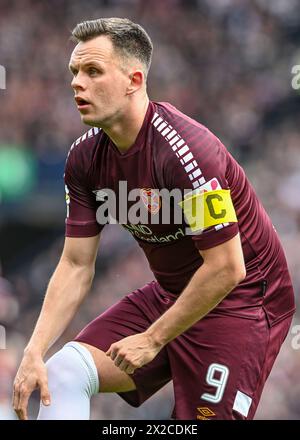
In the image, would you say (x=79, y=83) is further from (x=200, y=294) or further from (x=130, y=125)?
(x=200, y=294)

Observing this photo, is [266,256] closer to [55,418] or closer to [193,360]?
[193,360]

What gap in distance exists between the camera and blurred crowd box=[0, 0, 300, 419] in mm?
8047

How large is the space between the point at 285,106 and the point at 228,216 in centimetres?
535

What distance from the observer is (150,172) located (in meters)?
3.73

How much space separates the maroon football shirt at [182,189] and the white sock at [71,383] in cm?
52

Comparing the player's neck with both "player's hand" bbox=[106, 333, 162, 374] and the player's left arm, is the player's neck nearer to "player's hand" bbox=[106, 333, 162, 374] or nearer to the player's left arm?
the player's left arm

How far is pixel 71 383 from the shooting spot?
147 inches

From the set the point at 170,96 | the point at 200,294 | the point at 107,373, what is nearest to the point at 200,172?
the point at 200,294

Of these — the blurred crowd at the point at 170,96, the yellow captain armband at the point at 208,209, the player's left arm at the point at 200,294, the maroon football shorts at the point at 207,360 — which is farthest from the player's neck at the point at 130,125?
the blurred crowd at the point at 170,96

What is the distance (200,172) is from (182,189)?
11 cm

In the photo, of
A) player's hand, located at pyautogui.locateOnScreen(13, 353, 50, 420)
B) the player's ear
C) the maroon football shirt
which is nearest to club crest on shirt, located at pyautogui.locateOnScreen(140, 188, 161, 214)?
the maroon football shirt

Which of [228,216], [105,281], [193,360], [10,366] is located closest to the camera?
[228,216]

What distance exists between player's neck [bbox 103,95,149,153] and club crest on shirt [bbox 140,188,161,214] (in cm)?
21
